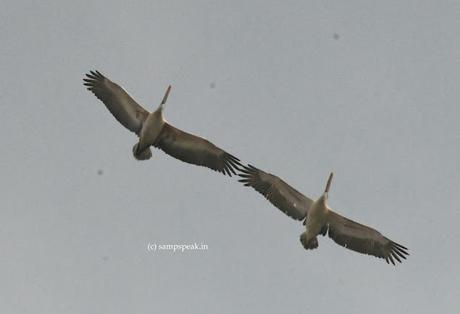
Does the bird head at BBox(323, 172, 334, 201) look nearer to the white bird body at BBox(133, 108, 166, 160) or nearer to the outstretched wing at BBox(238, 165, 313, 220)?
the outstretched wing at BBox(238, 165, 313, 220)

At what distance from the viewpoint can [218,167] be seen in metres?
21.2

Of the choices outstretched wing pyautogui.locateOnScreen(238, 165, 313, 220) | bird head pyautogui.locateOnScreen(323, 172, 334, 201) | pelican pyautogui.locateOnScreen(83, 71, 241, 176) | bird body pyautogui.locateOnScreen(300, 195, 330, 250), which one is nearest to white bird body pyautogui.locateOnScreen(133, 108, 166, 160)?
pelican pyautogui.locateOnScreen(83, 71, 241, 176)

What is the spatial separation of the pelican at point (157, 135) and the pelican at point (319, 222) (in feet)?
2.74

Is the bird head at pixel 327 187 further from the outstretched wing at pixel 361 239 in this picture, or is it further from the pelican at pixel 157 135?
the pelican at pixel 157 135

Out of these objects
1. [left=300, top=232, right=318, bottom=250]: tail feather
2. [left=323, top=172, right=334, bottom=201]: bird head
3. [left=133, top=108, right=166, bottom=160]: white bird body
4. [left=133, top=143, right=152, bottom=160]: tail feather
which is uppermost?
[left=323, top=172, right=334, bottom=201]: bird head

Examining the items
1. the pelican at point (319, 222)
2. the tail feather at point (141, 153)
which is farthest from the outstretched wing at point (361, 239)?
the tail feather at point (141, 153)

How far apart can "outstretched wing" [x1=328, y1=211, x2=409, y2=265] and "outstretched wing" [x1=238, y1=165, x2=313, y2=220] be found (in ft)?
2.67

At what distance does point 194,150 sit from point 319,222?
3739 millimetres

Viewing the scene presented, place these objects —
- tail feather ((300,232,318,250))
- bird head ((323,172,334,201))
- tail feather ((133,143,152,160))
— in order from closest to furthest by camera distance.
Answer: tail feather ((133,143,152,160))
tail feather ((300,232,318,250))
bird head ((323,172,334,201))

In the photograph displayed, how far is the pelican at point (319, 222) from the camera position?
814 inches

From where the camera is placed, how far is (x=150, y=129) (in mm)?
20219

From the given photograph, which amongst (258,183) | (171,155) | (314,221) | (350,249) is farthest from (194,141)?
(350,249)

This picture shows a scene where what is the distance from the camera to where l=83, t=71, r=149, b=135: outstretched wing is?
20766mm

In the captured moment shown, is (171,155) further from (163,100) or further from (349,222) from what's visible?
(349,222)
